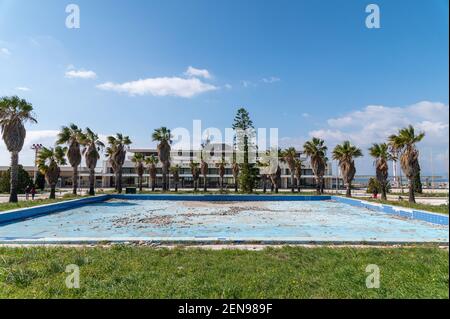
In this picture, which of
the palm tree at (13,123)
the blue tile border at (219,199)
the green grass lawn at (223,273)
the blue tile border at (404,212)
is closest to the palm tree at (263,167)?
→ the blue tile border at (219,199)

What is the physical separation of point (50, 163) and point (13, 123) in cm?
611

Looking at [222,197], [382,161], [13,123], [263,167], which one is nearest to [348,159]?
[382,161]

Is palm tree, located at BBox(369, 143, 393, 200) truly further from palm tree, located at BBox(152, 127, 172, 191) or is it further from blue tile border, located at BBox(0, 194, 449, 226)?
palm tree, located at BBox(152, 127, 172, 191)

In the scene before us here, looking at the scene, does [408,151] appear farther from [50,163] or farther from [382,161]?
[50,163]

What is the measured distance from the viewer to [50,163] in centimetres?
2514

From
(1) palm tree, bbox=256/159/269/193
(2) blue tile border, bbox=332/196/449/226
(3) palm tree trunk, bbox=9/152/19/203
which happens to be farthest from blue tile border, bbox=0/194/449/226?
(1) palm tree, bbox=256/159/269/193

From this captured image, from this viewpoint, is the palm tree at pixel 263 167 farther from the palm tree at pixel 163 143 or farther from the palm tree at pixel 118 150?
the palm tree at pixel 118 150

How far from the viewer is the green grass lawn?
4.53 metres

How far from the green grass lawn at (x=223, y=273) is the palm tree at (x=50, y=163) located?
20.1 meters

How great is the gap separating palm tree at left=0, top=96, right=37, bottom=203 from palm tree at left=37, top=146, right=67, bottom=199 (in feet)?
14.6

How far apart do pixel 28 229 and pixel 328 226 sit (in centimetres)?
1348

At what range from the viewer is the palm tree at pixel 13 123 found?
19.7 m
